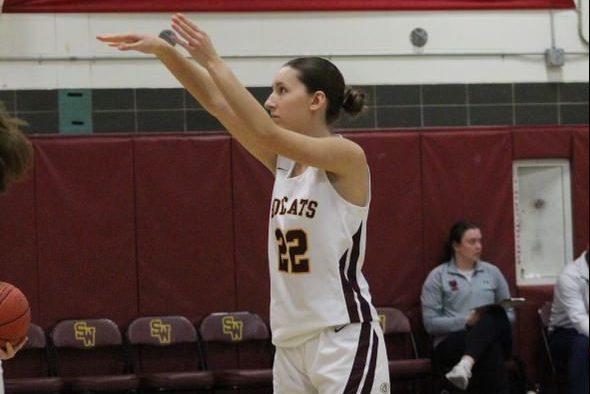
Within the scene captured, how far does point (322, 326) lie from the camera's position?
4.36 meters

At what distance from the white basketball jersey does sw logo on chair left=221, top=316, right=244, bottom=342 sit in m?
5.04

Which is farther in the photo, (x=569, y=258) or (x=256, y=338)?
(x=569, y=258)

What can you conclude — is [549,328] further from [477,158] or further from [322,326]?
[322,326]

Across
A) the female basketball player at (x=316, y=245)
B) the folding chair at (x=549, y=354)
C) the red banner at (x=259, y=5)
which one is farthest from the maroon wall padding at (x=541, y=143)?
the female basketball player at (x=316, y=245)

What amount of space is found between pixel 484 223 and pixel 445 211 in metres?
0.36

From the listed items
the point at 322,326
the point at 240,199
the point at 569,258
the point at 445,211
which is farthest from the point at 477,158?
the point at 322,326

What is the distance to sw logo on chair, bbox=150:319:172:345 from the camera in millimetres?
9344

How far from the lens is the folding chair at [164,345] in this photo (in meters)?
9.33

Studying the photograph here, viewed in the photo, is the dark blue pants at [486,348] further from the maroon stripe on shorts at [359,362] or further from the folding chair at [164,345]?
the maroon stripe on shorts at [359,362]

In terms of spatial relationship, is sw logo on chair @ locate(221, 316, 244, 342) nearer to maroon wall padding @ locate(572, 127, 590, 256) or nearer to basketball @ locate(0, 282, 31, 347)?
maroon wall padding @ locate(572, 127, 590, 256)

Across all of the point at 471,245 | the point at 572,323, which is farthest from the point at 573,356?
the point at 471,245

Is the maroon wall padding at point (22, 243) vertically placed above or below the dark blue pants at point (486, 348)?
above

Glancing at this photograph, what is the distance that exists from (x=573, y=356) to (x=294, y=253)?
5.74m

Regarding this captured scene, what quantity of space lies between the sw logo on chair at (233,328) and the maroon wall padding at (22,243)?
152cm
